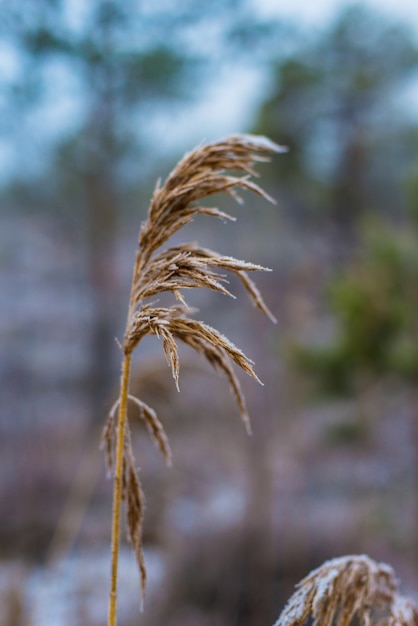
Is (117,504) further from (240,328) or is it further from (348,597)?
(240,328)

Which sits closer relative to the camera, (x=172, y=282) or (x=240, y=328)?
(x=172, y=282)

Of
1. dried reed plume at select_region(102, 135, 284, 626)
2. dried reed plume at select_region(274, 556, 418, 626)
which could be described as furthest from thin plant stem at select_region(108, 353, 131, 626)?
dried reed plume at select_region(274, 556, 418, 626)

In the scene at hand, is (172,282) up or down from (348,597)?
up

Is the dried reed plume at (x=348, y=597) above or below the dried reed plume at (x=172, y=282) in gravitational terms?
below

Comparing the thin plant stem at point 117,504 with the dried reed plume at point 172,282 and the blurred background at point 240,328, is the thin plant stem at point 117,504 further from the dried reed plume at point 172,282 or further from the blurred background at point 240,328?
the blurred background at point 240,328

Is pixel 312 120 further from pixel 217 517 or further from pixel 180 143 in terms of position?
pixel 217 517

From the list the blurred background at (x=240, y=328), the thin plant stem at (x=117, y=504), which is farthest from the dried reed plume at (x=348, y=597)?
the blurred background at (x=240, y=328)

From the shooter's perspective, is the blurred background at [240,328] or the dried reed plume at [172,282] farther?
the blurred background at [240,328]

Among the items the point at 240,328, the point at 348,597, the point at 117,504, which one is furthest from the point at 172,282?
the point at 240,328
